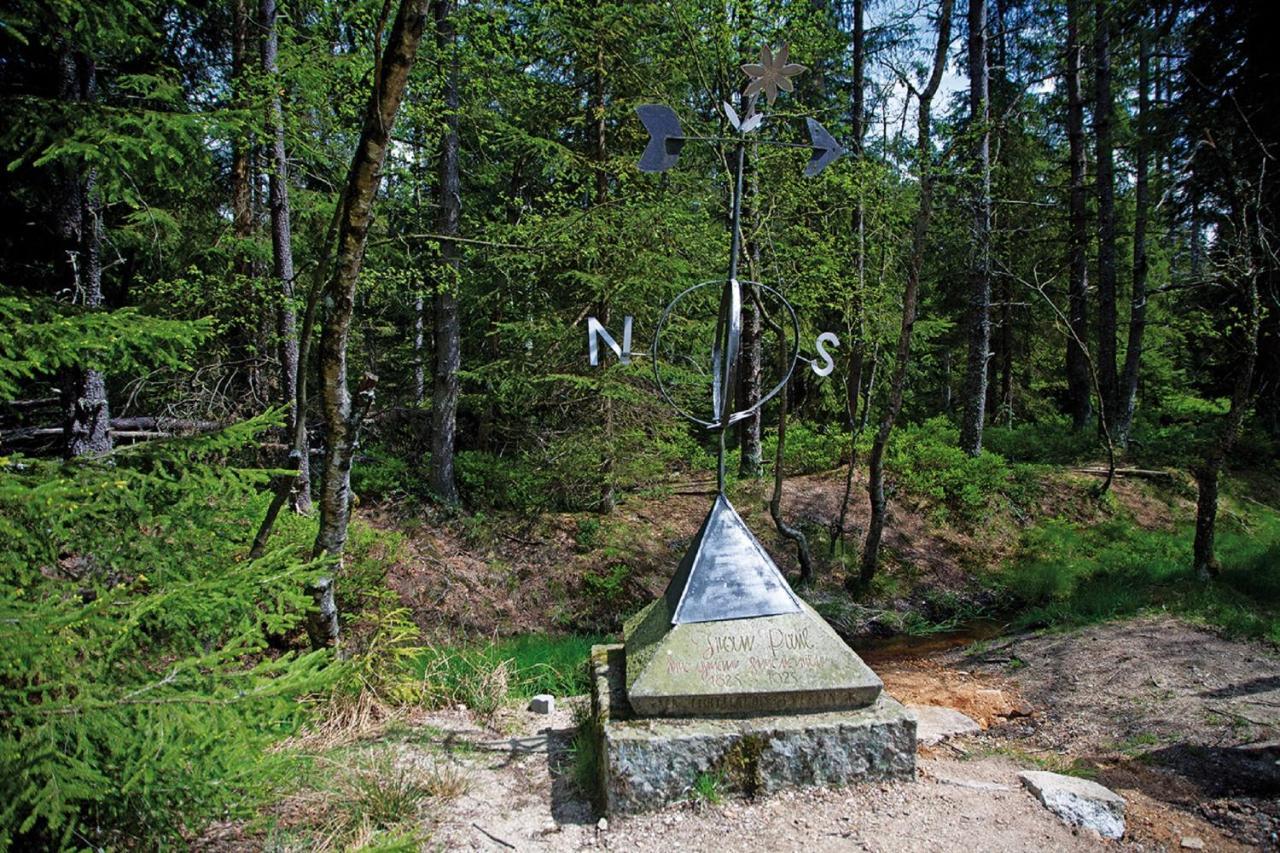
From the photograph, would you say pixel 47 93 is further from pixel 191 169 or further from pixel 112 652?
pixel 112 652

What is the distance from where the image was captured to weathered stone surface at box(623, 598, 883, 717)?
12.3ft

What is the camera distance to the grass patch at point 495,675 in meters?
5.18

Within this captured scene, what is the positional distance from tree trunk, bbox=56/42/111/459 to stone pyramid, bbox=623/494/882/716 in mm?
4646

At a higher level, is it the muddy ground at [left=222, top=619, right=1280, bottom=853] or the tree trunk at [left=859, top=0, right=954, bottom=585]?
the tree trunk at [left=859, top=0, right=954, bottom=585]

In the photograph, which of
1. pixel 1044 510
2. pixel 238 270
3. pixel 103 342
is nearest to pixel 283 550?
pixel 103 342

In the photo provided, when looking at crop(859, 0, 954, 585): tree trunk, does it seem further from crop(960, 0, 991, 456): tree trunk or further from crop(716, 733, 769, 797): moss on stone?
crop(716, 733, 769, 797): moss on stone

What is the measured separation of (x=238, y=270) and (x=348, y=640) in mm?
5208

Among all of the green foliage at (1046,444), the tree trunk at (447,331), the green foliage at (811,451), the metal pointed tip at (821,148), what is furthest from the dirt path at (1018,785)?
the green foliage at (1046,444)

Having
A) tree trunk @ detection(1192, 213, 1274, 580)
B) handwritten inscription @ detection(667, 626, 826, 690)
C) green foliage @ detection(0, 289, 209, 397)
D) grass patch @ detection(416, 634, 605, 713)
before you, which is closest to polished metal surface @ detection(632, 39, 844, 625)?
handwritten inscription @ detection(667, 626, 826, 690)

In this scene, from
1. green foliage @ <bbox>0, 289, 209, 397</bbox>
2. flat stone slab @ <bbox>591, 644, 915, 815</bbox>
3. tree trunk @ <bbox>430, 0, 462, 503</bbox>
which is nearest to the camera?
green foliage @ <bbox>0, 289, 209, 397</bbox>

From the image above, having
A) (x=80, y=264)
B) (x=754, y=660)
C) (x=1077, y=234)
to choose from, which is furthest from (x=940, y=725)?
(x=1077, y=234)

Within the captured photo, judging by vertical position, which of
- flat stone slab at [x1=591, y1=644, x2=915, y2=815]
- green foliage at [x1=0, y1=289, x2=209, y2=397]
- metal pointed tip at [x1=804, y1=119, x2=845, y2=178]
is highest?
metal pointed tip at [x1=804, y1=119, x2=845, y2=178]

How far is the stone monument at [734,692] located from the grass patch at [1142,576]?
452 cm

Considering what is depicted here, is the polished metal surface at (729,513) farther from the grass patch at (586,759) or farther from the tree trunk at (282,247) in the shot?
the tree trunk at (282,247)
